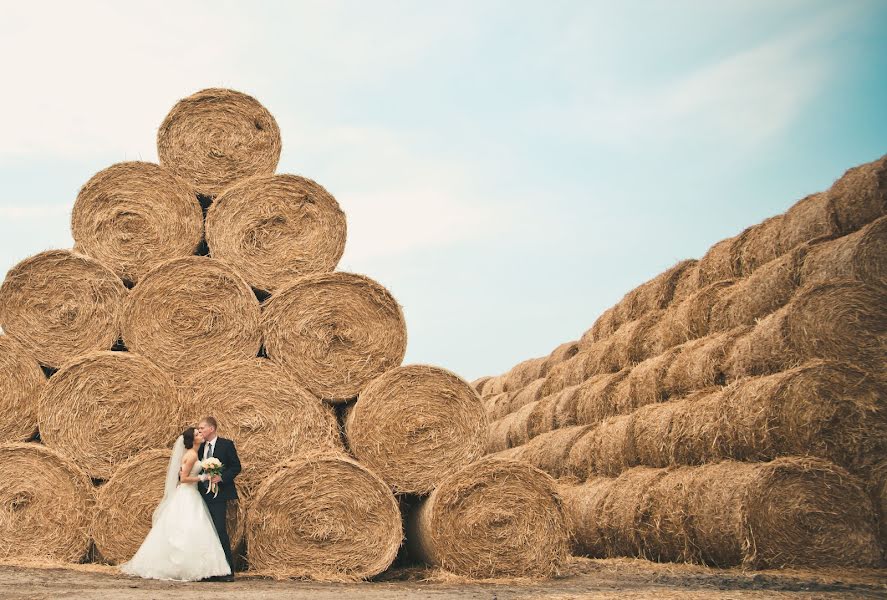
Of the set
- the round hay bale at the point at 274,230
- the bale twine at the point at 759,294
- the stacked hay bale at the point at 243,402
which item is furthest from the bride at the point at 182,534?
the bale twine at the point at 759,294

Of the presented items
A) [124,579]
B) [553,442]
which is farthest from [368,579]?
[553,442]

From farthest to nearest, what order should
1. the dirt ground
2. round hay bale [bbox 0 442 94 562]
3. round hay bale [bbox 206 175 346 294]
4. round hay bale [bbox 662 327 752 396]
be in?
1. round hay bale [bbox 662 327 752 396]
2. round hay bale [bbox 206 175 346 294]
3. round hay bale [bbox 0 442 94 562]
4. the dirt ground

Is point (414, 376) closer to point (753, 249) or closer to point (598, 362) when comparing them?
point (753, 249)

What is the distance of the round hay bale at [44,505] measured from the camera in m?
7.77

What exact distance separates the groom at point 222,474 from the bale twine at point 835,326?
4.71 m

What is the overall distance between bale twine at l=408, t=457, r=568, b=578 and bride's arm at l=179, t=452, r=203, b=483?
1.83m

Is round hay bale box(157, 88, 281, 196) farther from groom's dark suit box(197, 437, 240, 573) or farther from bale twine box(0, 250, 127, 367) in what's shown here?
groom's dark suit box(197, 437, 240, 573)

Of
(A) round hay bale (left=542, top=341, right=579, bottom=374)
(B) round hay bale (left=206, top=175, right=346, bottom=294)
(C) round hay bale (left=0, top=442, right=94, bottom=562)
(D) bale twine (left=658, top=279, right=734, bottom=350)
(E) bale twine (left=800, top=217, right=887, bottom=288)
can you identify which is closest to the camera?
(C) round hay bale (left=0, top=442, right=94, bottom=562)

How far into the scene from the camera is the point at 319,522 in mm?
7500

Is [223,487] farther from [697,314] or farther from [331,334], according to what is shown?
[697,314]

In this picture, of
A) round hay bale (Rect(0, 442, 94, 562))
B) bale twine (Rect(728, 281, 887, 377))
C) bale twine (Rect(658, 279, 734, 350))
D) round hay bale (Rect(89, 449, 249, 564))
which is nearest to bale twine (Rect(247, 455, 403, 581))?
round hay bale (Rect(89, 449, 249, 564))

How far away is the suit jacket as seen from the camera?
24.6 feet

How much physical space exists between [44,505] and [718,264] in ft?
24.9

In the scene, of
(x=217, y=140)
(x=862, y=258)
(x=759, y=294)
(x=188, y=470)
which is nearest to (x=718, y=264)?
(x=759, y=294)
